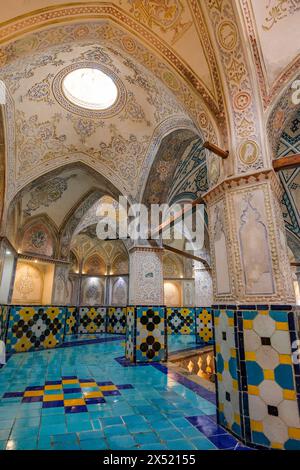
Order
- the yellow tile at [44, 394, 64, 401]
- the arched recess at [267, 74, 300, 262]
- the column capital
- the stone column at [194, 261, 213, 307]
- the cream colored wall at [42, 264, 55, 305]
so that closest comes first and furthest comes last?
the column capital < the arched recess at [267, 74, 300, 262] < the yellow tile at [44, 394, 64, 401] < the cream colored wall at [42, 264, 55, 305] < the stone column at [194, 261, 213, 307]

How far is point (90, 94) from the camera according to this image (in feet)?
20.9

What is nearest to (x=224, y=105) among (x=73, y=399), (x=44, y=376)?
(x=73, y=399)

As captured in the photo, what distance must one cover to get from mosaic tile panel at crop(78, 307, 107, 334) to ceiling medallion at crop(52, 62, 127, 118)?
1041cm

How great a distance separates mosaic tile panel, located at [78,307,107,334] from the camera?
13.6 m

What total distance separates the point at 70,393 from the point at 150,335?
8.76 ft

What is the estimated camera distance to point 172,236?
14.1 meters

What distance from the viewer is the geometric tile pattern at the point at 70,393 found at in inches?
141

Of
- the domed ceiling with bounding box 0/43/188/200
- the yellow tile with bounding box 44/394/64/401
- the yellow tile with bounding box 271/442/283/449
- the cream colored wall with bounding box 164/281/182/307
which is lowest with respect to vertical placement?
the yellow tile with bounding box 44/394/64/401

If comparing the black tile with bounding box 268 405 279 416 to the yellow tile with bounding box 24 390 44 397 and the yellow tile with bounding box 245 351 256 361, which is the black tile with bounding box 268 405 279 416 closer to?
the yellow tile with bounding box 245 351 256 361

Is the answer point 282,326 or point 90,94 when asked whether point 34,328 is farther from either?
point 282,326

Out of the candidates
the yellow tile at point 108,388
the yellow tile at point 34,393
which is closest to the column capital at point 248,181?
the yellow tile at point 108,388

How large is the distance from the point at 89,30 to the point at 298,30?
9.90ft

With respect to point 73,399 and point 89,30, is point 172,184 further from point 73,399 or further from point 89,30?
point 73,399

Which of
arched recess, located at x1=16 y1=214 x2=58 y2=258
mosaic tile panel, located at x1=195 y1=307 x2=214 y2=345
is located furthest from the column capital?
mosaic tile panel, located at x1=195 y1=307 x2=214 y2=345
